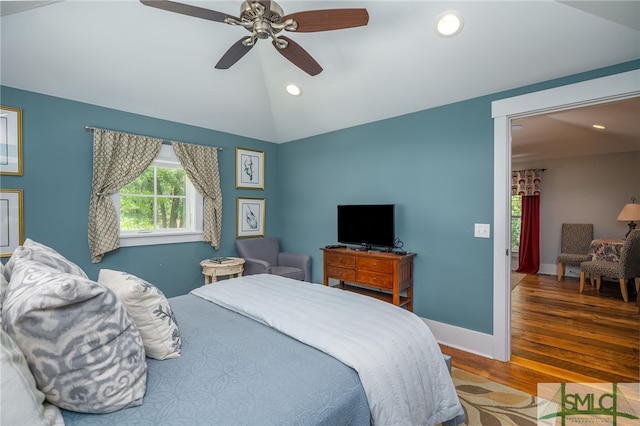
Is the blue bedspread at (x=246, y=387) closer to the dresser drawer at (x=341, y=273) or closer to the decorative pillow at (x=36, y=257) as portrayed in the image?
the decorative pillow at (x=36, y=257)

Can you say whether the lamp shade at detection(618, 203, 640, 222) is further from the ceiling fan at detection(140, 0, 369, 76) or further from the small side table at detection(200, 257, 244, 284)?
the small side table at detection(200, 257, 244, 284)

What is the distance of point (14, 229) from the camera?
8.40 ft

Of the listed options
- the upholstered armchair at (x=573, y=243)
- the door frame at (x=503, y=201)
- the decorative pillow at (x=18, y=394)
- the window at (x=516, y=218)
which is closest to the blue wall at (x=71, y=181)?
the decorative pillow at (x=18, y=394)

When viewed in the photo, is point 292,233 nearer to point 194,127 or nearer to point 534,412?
point 194,127

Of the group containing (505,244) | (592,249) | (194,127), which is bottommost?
(592,249)

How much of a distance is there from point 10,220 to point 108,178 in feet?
2.66

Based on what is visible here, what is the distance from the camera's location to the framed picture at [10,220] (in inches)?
98.5

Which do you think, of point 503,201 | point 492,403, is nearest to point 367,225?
point 503,201

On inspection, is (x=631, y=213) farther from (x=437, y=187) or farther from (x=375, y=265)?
(x=375, y=265)

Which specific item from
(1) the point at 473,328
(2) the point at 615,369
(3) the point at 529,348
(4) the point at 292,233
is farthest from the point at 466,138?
(4) the point at 292,233

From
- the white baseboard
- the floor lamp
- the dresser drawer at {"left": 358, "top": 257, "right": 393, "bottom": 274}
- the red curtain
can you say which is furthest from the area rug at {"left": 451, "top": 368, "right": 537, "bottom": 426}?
the red curtain

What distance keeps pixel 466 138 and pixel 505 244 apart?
103cm

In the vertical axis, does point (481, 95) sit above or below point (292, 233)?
above

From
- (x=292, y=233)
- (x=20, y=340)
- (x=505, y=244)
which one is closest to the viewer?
(x=20, y=340)
